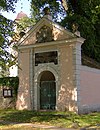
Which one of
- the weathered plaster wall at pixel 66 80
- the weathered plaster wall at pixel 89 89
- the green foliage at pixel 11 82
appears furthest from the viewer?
the green foliage at pixel 11 82

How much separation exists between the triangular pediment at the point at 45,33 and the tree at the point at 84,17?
2977 mm

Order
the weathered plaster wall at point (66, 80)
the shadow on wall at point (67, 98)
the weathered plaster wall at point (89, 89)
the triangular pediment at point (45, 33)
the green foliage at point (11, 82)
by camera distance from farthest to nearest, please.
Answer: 1. the green foliage at point (11, 82)
2. the triangular pediment at point (45, 33)
3. the weathered plaster wall at point (89, 89)
4. the weathered plaster wall at point (66, 80)
5. the shadow on wall at point (67, 98)

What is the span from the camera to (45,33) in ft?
75.4

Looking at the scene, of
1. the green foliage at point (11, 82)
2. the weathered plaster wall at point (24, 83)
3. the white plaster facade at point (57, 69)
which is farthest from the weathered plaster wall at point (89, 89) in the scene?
the green foliage at point (11, 82)

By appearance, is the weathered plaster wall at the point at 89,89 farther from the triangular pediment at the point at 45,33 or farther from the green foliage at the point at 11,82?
the green foliage at the point at 11,82

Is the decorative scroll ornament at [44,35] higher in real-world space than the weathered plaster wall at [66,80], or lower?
higher

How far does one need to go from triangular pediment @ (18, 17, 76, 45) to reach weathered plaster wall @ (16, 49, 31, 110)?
0.96m

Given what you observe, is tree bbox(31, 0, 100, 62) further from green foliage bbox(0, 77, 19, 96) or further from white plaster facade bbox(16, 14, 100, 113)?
green foliage bbox(0, 77, 19, 96)

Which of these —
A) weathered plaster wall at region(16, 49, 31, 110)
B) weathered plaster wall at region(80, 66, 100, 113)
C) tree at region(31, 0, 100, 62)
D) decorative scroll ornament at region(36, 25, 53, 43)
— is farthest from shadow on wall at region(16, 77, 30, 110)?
tree at region(31, 0, 100, 62)

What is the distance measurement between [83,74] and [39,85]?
3.77m

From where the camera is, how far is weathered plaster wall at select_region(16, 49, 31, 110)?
23672 mm

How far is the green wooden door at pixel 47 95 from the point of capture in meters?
23.3

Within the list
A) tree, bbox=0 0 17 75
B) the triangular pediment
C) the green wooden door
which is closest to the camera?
tree, bbox=0 0 17 75

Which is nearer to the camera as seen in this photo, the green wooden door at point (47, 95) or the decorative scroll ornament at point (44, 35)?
the decorative scroll ornament at point (44, 35)
